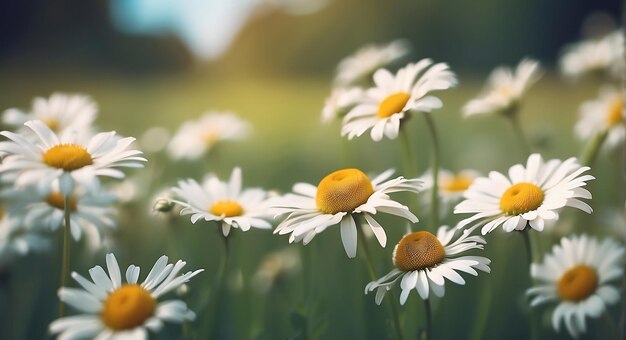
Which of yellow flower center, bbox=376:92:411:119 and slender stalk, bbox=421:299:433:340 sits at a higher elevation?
yellow flower center, bbox=376:92:411:119

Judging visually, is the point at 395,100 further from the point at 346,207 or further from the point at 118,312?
the point at 118,312

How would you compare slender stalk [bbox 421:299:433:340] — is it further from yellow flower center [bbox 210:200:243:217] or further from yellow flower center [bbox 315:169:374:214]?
yellow flower center [bbox 210:200:243:217]

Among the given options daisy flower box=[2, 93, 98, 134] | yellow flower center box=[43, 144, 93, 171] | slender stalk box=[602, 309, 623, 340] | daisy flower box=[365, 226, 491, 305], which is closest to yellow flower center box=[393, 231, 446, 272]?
daisy flower box=[365, 226, 491, 305]

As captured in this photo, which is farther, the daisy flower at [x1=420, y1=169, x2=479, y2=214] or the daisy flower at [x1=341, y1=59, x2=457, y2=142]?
the daisy flower at [x1=420, y1=169, x2=479, y2=214]

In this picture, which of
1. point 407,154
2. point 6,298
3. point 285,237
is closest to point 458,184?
point 407,154

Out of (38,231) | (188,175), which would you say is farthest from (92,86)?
(38,231)

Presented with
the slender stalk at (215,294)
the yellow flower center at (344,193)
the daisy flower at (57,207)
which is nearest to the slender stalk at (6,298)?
the daisy flower at (57,207)
